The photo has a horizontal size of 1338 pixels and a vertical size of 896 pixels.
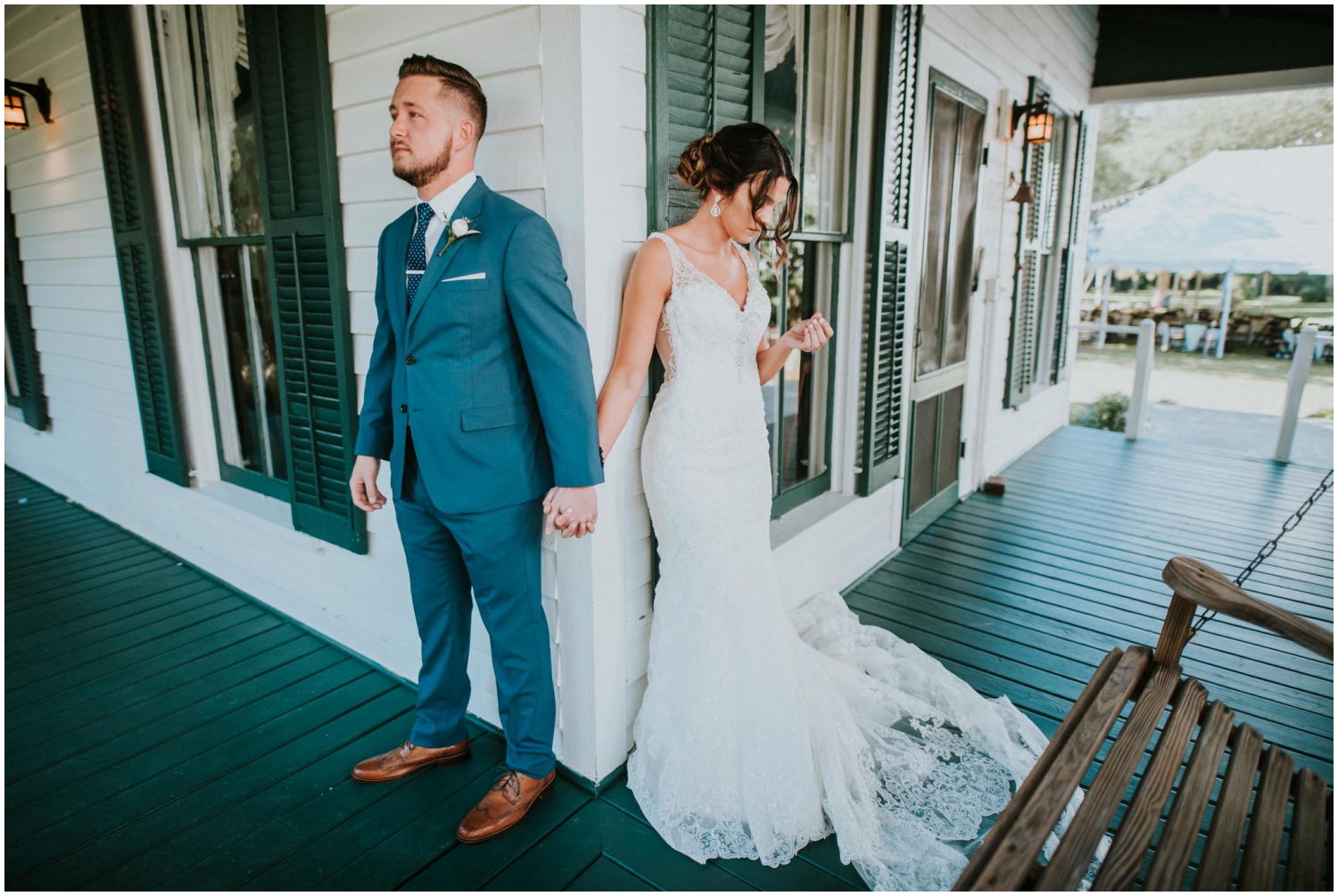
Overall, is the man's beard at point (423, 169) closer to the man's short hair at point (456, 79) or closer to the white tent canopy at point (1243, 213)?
the man's short hair at point (456, 79)

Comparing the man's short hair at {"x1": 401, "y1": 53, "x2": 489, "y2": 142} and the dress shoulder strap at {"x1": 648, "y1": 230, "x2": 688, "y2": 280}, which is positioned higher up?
the man's short hair at {"x1": 401, "y1": 53, "x2": 489, "y2": 142}

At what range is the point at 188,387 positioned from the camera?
138 inches

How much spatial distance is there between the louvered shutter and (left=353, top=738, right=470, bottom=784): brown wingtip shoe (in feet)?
15.1

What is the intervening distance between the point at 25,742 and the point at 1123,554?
4.63 m

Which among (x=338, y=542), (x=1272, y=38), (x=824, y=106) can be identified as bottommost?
(x=338, y=542)

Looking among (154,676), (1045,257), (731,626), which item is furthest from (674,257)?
(1045,257)

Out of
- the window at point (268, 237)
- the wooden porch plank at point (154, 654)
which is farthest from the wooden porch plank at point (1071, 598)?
the wooden porch plank at point (154, 654)

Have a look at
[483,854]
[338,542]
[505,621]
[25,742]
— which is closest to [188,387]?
[338,542]

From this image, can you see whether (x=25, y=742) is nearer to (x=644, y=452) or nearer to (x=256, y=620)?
(x=256, y=620)

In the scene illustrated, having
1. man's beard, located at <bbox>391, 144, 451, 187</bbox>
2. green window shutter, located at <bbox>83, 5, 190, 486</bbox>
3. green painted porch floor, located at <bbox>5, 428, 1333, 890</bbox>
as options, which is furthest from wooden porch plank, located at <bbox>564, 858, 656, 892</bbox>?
green window shutter, located at <bbox>83, 5, 190, 486</bbox>

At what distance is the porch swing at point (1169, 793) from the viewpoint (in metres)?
1.22

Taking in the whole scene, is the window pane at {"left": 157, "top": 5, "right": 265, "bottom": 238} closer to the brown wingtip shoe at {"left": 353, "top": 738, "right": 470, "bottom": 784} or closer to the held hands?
the brown wingtip shoe at {"left": 353, "top": 738, "right": 470, "bottom": 784}

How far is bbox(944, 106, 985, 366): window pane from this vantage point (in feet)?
13.7

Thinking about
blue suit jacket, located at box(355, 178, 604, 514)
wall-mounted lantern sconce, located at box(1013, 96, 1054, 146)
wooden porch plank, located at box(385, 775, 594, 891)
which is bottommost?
wooden porch plank, located at box(385, 775, 594, 891)
